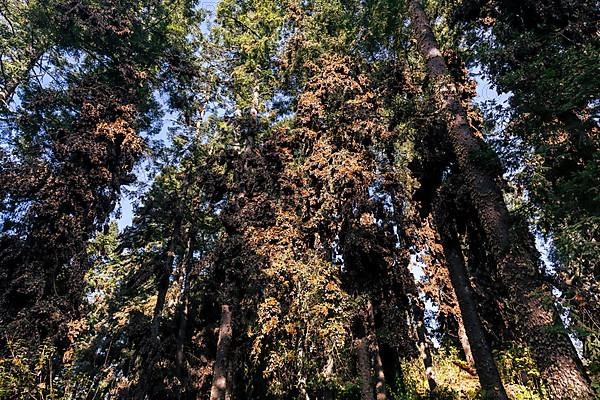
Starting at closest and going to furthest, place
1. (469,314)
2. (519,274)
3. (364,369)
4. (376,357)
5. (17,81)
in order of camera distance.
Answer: (519,274), (364,369), (469,314), (376,357), (17,81)

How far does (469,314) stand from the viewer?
9.82 meters

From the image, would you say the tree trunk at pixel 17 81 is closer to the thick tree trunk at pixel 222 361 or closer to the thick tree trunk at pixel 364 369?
Answer: the thick tree trunk at pixel 222 361

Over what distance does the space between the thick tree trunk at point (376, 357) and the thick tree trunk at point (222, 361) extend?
443cm

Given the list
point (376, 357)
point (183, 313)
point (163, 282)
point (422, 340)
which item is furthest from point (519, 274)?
point (183, 313)

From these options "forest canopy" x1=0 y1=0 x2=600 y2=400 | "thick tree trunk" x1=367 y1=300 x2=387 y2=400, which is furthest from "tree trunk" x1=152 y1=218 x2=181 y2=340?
"thick tree trunk" x1=367 y1=300 x2=387 y2=400

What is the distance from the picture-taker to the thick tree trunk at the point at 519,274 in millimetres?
5594

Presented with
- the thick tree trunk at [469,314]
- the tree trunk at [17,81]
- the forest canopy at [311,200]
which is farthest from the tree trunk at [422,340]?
the tree trunk at [17,81]

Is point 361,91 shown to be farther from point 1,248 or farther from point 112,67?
point 1,248

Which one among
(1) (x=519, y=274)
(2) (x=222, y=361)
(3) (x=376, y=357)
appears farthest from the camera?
(2) (x=222, y=361)

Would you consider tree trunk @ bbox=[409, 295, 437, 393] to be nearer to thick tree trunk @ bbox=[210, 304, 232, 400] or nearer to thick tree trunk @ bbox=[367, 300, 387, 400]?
thick tree trunk @ bbox=[367, 300, 387, 400]

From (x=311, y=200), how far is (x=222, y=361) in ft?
18.0

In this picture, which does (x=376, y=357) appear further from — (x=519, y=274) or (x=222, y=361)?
(x=519, y=274)

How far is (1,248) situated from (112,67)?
8.23m

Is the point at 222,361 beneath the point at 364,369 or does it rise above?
above
